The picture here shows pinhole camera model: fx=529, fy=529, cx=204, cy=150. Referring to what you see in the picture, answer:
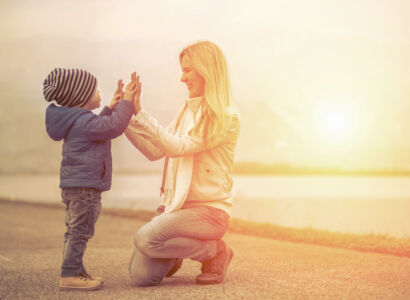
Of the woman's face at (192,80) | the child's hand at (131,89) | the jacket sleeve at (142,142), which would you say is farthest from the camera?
the woman's face at (192,80)

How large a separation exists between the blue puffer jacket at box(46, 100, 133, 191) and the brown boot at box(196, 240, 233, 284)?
85cm

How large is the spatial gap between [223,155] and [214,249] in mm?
624

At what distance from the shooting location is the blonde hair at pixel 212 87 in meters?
3.38

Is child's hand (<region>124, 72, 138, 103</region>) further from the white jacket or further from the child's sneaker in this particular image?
the child's sneaker

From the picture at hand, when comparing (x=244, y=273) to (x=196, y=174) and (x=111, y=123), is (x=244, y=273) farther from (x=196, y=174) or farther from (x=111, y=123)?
(x=111, y=123)

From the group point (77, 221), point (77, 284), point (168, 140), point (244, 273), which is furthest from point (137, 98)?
point (244, 273)

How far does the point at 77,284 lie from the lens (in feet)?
10.7

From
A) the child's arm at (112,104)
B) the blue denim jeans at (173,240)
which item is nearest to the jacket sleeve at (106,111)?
the child's arm at (112,104)

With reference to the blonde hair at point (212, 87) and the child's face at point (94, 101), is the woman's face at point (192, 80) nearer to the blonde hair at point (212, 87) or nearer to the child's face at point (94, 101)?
the blonde hair at point (212, 87)

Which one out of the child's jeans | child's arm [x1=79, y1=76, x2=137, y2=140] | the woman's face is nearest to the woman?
the woman's face

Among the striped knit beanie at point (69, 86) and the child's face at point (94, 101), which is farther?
the child's face at point (94, 101)

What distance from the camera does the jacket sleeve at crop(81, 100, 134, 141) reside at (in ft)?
10.5

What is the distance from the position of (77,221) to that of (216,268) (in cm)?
95

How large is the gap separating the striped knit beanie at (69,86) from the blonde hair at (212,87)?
0.69m
